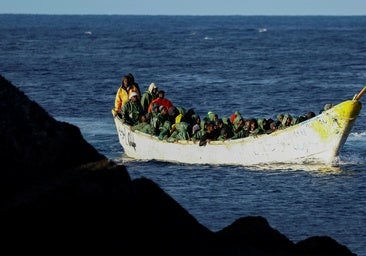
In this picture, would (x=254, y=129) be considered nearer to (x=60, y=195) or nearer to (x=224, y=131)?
(x=224, y=131)

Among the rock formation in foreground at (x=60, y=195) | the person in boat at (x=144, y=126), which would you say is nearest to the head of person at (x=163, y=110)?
the person in boat at (x=144, y=126)

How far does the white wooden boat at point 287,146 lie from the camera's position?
109ft

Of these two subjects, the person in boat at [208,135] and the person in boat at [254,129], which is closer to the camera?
the person in boat at [254,129]

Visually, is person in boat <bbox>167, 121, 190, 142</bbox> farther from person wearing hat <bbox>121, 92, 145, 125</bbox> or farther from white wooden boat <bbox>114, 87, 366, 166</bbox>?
person wearing hat <bbox>121, 92, 145, 125</bbox>

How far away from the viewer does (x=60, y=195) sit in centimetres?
1230

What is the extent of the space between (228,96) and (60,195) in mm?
45471

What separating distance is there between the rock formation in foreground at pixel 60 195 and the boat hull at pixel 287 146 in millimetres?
20381

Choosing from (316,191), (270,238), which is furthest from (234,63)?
(270,238)

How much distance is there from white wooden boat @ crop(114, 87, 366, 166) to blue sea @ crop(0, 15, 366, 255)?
1.06 ft

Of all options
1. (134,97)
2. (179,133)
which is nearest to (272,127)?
(179,133)

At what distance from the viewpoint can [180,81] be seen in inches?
2640

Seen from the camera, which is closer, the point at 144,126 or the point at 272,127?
the point at 272,127

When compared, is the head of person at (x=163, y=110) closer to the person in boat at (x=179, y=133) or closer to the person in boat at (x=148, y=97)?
the person in boat at (x=179, y=133)

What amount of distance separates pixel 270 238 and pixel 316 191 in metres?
15.8
